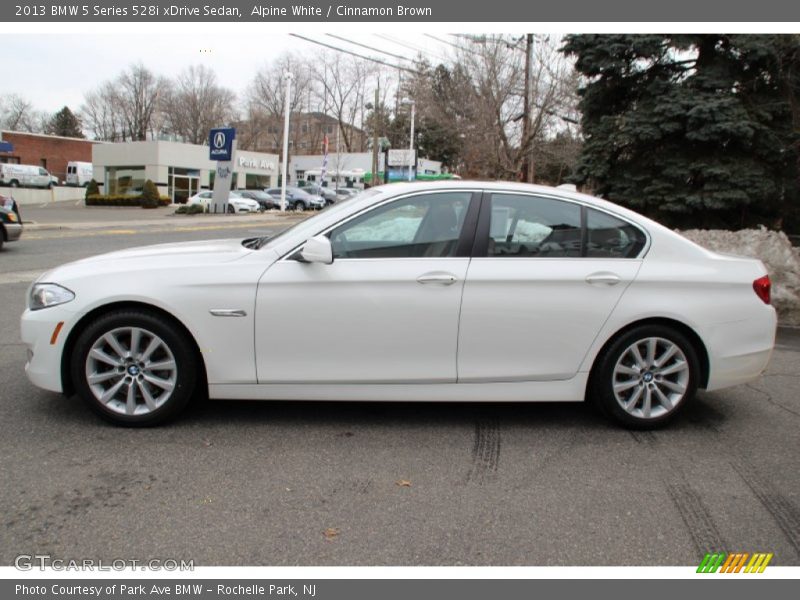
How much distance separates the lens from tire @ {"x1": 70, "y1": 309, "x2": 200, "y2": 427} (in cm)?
402

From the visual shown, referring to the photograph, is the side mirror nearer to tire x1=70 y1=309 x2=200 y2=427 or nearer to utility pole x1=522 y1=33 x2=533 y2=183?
tire x1=70 y1=309 x2=200 y2=427

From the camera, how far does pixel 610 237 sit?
4.40 metres

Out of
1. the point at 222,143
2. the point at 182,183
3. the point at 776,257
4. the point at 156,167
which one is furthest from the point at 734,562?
the point at 182,183

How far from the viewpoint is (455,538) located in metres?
3.01

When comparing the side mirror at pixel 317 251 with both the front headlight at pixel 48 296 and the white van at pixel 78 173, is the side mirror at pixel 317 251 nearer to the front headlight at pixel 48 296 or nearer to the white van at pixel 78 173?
the front headlight at pixel 48 296

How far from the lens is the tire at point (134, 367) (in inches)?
158

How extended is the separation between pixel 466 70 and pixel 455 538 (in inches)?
801

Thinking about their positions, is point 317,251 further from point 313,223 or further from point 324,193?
point 324,193

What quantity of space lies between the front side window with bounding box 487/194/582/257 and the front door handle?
0.37m

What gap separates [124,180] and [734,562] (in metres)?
52.9

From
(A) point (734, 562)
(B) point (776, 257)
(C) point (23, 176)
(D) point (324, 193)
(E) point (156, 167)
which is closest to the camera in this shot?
(A) point (734, 562)

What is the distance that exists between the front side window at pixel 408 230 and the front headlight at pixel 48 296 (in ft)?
5.47
